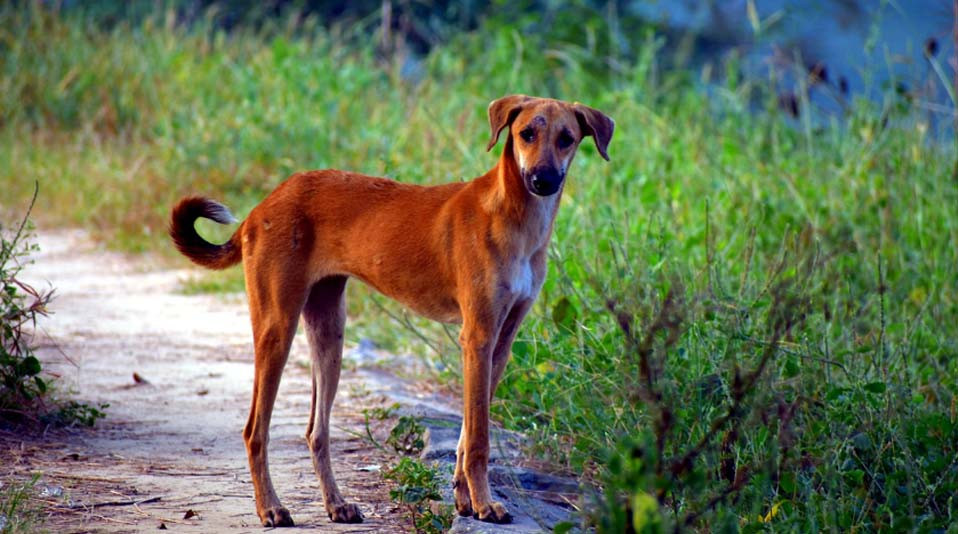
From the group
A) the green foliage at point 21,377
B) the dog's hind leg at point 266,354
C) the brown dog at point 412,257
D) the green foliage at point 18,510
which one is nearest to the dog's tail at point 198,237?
the brown dog at point 412,257

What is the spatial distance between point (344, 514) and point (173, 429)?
136 cm

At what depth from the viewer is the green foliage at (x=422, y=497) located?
13.4 feet

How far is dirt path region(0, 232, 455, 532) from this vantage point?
13.8ft

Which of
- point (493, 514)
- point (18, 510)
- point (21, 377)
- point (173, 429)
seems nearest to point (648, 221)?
point (173, 429)

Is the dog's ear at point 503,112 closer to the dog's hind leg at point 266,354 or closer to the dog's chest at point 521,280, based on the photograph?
the dog's chest at point 521,280

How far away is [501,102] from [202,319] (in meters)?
3.56

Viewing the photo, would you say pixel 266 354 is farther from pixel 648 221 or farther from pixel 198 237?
pixel 648 221

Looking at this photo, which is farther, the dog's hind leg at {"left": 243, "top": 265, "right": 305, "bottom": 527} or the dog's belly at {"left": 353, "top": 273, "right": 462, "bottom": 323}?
the dog's belly at {"left": 353, "top": 273, "right": 462, "bottom": 323}

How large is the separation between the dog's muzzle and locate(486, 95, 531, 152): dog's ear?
11.2 inches

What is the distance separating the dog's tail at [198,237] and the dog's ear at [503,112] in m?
1.04

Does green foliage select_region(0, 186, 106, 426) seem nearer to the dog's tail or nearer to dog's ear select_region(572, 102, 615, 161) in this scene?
the dog's tail

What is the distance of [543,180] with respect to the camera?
4027mm

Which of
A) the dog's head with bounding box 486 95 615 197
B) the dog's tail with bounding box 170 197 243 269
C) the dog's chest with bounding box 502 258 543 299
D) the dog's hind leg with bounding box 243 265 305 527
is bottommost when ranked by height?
the dog's hind leg with bounding box 243 265 305 527

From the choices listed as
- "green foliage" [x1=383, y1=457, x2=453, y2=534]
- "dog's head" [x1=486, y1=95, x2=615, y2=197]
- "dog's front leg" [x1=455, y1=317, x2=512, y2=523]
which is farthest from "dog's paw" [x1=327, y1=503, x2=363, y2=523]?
"dog's head" [x1=486, y1=95, x2=615, y2=197]
